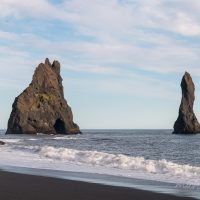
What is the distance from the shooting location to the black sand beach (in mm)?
11537

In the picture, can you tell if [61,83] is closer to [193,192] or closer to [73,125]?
[73,125]

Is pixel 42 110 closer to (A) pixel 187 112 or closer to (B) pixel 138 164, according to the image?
(A) pixel 187 112

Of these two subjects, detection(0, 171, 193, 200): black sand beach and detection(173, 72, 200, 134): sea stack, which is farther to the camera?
detection(173, 72, 200, 134): sea stack

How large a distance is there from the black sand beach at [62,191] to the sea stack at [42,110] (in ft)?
434

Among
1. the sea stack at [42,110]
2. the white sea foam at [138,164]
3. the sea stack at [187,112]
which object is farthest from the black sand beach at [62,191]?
the sea stack at [187,112]

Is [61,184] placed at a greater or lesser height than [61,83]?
lesser

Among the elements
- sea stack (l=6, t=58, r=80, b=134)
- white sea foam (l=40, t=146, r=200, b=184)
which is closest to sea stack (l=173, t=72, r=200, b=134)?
sea stack (l=6, t=58, r=80, b=134)

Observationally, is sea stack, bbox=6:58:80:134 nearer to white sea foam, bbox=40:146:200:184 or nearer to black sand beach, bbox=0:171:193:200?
white sea foam, bbox=40:146:200:184

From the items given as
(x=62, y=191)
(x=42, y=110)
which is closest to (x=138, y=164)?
(x=62, y=191)

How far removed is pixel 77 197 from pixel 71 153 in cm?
1881

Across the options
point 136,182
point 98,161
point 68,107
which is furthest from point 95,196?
point 68,107

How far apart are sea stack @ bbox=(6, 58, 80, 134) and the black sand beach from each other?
132258mm

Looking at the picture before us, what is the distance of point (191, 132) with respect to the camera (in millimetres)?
161625

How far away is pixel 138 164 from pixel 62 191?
418 inches
